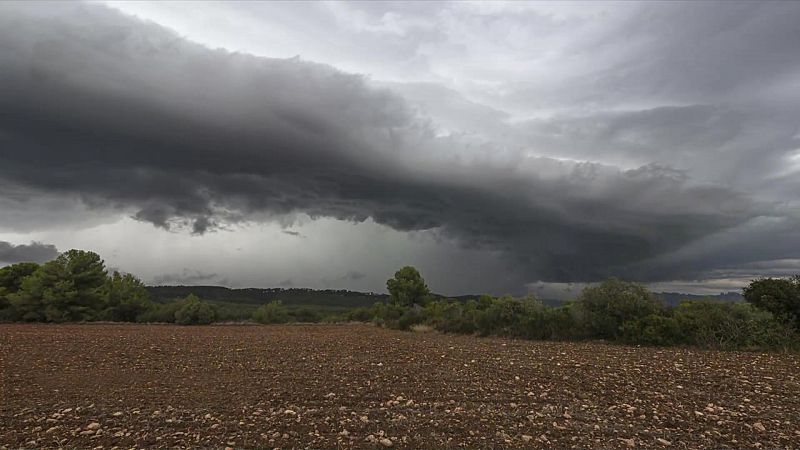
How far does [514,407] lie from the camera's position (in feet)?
28.8

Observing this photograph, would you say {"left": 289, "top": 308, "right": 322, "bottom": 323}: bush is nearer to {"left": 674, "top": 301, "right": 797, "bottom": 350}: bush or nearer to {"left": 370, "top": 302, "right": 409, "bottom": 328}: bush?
{"left": 370, "top": 302, "right": 409, "bottom": 328}: bush

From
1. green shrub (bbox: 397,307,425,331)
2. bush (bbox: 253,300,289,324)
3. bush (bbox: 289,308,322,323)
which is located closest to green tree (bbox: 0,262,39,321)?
bush (bbox: 253,300,289,324)

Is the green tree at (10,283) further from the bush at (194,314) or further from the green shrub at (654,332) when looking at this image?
the green shrub at (654,332)

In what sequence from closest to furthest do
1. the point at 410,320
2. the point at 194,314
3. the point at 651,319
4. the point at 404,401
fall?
the point at 404,401, the point at 651,319, the point at 410,320, the point at 194,314

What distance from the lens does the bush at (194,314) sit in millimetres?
40312

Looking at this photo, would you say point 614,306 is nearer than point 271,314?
Yes

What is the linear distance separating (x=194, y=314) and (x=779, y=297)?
40.3 meters

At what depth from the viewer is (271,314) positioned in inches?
1813

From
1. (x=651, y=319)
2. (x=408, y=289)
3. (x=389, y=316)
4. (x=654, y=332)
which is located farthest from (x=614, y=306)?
(x=408, y=289)

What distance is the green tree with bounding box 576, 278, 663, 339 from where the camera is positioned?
20891mm

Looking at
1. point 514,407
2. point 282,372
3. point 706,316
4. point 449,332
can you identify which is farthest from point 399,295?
point 514,407

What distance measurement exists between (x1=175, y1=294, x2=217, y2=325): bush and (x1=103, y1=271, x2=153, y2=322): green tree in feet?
13.7

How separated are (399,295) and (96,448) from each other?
1840 inches

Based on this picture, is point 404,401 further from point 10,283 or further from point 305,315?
point 10,283
